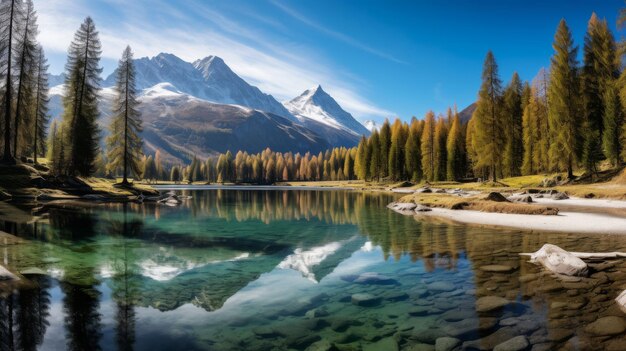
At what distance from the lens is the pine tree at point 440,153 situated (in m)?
80.6

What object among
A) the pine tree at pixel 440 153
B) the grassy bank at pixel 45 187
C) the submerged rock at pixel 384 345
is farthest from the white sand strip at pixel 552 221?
the pine tree at pixel 440 153

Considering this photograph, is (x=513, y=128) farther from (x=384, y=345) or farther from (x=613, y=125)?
(x=384, y=345)

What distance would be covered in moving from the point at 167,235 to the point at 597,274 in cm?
1854

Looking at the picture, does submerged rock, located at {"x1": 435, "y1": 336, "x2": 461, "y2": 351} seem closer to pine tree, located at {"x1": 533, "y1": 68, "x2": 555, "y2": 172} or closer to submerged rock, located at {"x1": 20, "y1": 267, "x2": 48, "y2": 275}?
submerged rock, located at {"x1": 20, "y1": 267, "x2": 48, "y2": 275}

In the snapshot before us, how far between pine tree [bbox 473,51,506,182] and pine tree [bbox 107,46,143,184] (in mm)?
51572

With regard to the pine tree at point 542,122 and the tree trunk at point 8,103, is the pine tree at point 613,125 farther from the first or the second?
the tree trunk at point 8,103

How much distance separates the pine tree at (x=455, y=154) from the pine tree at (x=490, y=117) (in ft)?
71.7

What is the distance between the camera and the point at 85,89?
46.3 m

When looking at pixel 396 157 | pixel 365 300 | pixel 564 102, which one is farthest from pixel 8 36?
pixel 396 157

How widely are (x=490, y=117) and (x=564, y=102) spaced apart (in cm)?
1112

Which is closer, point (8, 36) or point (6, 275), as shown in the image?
point (6, 275)

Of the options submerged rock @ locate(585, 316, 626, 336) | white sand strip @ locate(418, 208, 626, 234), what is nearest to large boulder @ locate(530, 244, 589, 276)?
submerged rock @ locate(585, 316, 626, 336)

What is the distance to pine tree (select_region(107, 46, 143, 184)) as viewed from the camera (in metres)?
52.2

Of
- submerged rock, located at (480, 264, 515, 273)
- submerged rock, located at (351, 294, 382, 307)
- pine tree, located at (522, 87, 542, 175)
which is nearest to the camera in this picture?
submerged rock, located at (351, 294, 382, 307)
